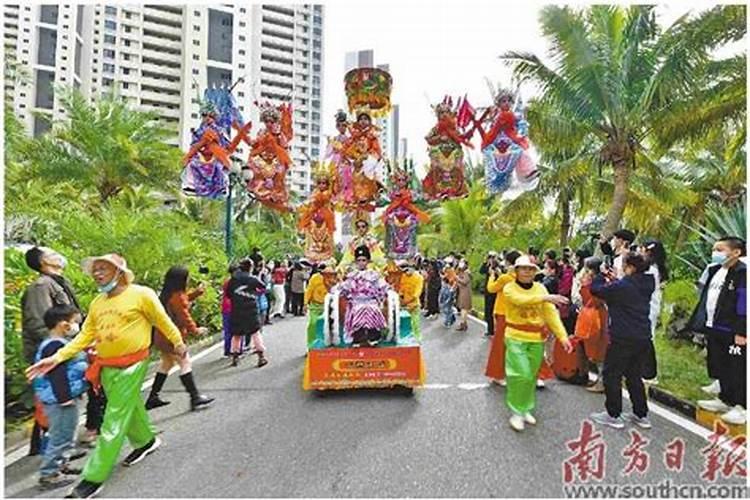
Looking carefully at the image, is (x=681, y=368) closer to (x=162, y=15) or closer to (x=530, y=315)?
(x=530, y=315)

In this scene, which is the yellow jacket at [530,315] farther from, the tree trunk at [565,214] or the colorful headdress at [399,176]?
the tree trunk at [565,214]

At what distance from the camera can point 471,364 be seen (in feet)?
22.1

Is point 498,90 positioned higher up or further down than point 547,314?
higher up

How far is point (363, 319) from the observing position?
5473 mm

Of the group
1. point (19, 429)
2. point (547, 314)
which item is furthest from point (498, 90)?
point (19, 429)

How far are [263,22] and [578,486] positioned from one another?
70.1 meters

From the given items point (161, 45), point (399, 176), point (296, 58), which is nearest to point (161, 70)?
point (161, 45)

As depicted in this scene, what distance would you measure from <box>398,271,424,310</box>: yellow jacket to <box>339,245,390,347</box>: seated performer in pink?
798 mm

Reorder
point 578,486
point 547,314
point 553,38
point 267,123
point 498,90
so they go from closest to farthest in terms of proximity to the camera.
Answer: point 578,486 < point 547,314 < point 498,90 < point 267,123 < point 553,38

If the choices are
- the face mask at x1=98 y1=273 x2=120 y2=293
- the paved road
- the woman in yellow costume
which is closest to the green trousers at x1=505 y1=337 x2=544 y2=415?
the paved road

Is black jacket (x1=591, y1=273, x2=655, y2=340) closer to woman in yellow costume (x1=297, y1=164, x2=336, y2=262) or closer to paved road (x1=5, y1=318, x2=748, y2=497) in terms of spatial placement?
paved road (x1=5, y1=318, x2=748, y2=497)

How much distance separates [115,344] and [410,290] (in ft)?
13.5

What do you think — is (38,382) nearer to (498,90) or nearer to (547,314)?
(547,314)

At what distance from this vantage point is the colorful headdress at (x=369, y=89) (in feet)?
25.9
